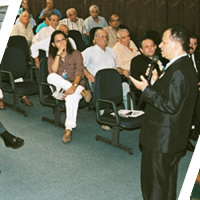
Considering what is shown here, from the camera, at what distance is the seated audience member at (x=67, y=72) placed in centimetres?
509

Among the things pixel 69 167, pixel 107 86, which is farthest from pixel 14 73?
pixel 69 167

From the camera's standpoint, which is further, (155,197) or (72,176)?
(72,176)

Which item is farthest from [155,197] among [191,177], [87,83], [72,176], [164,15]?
[164,15]

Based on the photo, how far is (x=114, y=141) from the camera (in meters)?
4.73

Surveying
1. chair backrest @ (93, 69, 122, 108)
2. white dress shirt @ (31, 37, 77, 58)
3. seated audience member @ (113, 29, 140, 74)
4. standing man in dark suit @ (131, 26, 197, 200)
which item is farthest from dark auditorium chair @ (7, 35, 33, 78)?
standing man in dark suit @ (131, 26, 197, 200)

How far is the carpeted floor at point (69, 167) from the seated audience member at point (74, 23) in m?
3.46

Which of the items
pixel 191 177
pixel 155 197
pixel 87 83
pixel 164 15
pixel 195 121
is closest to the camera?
pixel 191 177

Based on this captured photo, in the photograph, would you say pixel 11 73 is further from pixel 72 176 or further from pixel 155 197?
pixel 155 197

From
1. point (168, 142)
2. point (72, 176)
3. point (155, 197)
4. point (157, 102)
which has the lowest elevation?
point (72, 176)

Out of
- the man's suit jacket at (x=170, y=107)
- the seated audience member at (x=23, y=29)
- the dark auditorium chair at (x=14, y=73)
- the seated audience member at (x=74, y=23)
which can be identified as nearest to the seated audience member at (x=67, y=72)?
the dark auditorium chair at (x=14, y=73)

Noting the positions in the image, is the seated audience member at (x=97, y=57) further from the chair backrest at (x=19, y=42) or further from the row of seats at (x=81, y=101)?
the chair backrest at (x=19, y=42)

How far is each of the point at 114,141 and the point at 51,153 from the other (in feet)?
2.61

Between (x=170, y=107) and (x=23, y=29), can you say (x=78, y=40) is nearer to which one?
(x=23, y=29)

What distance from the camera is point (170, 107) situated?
2715 mm
